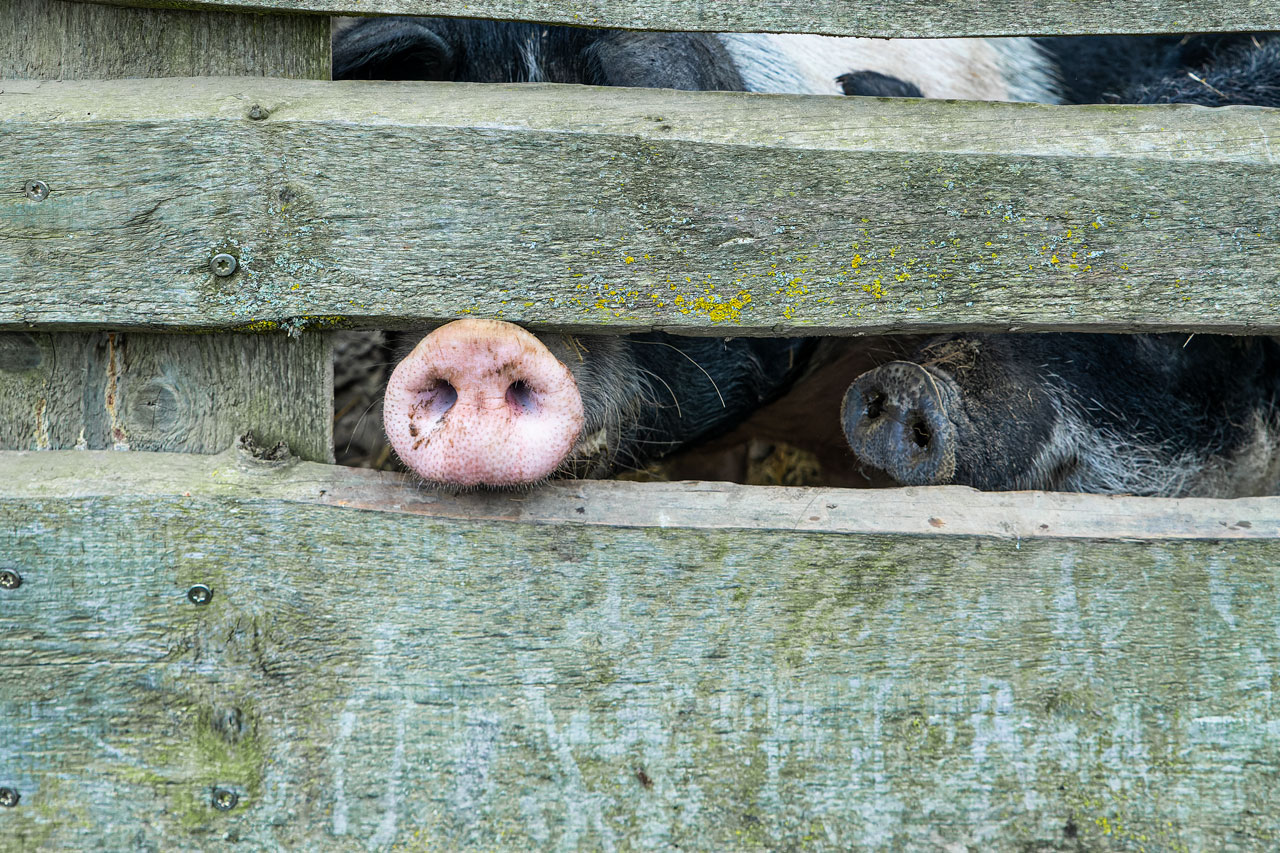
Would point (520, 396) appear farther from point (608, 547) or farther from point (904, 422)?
point (904, 422)

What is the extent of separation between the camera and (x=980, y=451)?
1.60 m

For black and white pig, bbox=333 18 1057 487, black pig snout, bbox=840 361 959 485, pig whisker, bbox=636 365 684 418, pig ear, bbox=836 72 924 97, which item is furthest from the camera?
pig ear, bbox=836 72 924 97

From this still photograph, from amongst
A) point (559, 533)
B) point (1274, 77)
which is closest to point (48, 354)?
point (559, 533)

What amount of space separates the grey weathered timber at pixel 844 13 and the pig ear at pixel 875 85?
0.85 m

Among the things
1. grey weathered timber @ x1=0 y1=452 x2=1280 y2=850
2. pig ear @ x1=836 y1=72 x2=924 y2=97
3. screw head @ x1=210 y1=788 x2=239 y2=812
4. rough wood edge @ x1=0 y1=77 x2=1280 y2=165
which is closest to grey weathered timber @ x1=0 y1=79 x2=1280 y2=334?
rough wood edge @ x1=0 y1=77 x2=1280 y2=165

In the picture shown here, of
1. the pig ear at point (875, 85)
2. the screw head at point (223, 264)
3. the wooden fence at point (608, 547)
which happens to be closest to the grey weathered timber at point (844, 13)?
the wooden fence at point (608, 547)

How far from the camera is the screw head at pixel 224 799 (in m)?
1.17

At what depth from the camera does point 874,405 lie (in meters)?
1.54

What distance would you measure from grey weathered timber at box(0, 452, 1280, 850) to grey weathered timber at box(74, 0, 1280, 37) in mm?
609

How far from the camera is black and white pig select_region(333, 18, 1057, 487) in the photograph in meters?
1.17

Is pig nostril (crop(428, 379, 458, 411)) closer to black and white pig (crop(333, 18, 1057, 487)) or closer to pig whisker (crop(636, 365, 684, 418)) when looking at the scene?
black and white pig (crop(333, 18, 1057, 487))

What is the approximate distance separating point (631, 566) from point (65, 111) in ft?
3.04

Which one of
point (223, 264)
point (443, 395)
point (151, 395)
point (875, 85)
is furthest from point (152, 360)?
point (875, 85)

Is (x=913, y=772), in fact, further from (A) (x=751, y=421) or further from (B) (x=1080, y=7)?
(A) (x=751, y=421)
